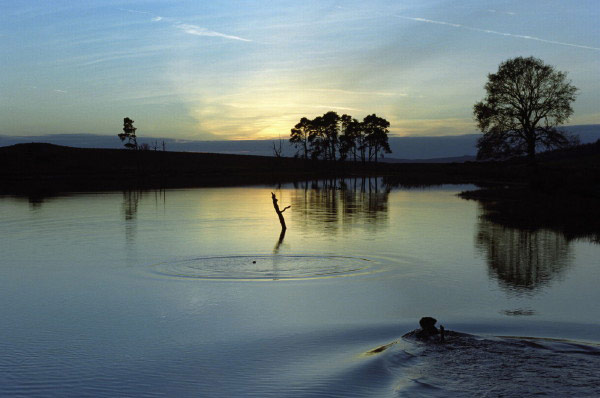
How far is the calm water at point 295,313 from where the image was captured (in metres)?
9.34

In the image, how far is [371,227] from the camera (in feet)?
97.9

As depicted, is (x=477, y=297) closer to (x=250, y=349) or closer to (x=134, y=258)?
(x=250, y=349)

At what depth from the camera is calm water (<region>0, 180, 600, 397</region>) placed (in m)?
9.34

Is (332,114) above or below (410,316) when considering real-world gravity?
above

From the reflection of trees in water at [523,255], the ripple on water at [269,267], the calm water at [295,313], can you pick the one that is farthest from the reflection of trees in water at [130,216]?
the reflection of trees in water at [523,255]

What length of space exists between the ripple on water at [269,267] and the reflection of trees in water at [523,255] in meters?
4.11

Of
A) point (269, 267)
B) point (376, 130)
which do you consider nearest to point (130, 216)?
point (269, 267)

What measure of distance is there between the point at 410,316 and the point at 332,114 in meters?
132

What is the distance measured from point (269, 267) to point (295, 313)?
5456 millimetres

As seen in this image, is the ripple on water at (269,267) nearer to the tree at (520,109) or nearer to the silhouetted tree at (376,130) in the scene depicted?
the tree at (520,109)

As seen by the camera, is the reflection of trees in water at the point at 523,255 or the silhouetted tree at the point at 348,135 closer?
the reflection of trees in water at the point at 523,255

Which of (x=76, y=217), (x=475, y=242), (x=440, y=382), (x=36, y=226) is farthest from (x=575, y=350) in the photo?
(x=76, y=217)

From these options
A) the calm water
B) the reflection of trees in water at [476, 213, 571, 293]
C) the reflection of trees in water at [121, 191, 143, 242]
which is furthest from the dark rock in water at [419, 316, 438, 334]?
the reflection of trees in water at [121, 191, 143, 242]

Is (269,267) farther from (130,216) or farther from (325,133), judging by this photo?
(325,133)
